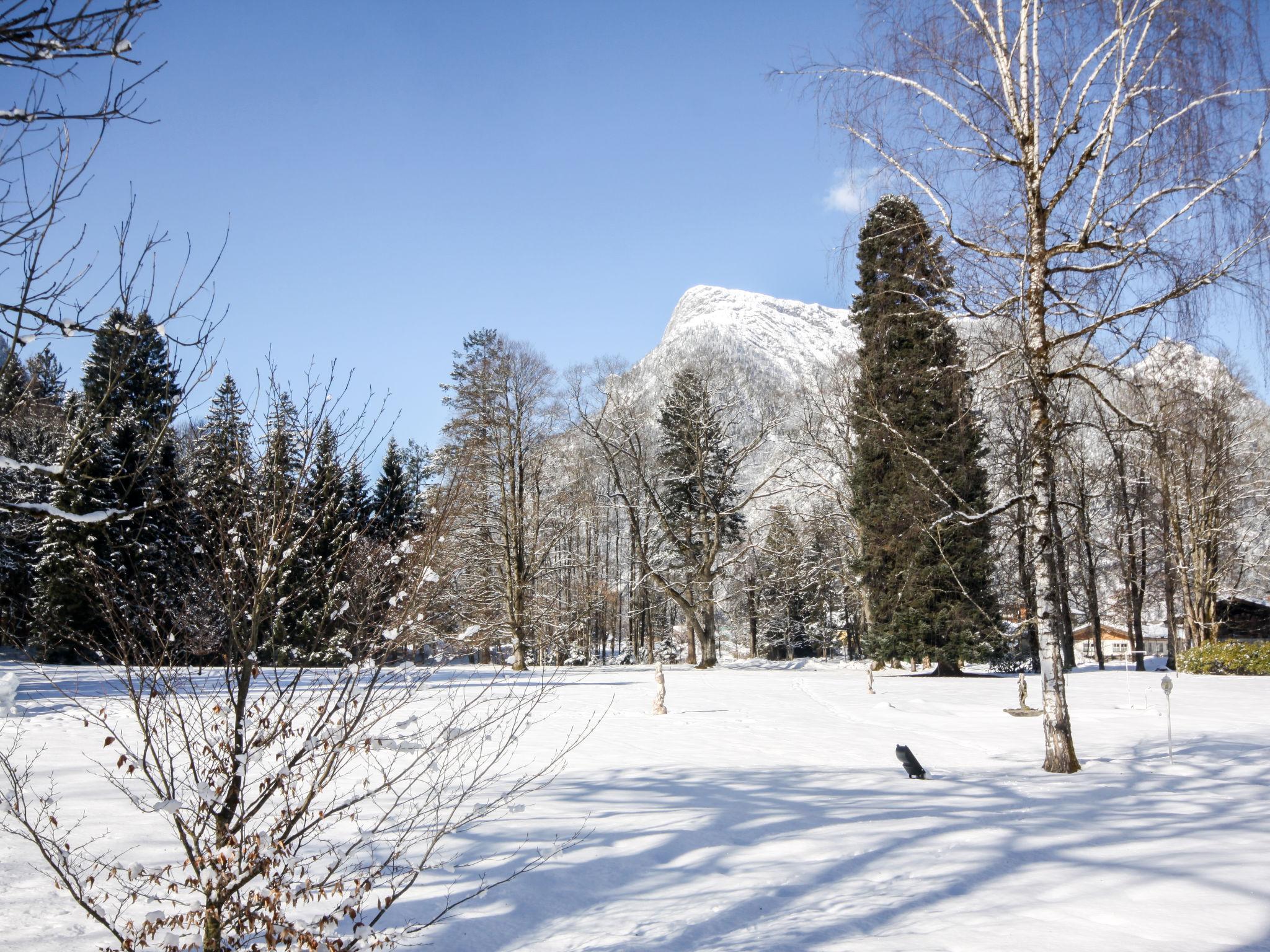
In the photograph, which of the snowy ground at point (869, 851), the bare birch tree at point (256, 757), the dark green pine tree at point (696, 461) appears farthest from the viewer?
the dark green pine tree at point (696, 461)

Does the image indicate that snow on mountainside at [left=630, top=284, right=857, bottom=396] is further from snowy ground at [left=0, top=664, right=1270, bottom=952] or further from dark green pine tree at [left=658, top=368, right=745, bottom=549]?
snowy ground at [left=0, top=664, right=1270, bottom=952]

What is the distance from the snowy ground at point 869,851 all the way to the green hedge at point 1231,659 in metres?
11.6

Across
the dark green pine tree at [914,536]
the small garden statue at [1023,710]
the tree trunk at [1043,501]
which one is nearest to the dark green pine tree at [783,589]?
the dark green pine tree at [914,536]

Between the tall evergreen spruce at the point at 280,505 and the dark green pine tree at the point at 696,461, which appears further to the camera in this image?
the dark green pine tree at the point at 696,461

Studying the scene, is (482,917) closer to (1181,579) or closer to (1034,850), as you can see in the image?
(1034,850)

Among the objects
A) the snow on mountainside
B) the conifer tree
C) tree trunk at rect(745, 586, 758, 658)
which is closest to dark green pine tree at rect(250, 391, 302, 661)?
the snow on mountainside

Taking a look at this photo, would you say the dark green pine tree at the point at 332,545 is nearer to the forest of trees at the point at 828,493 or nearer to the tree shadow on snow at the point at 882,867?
the tree shadow on snow at the point at 882,867

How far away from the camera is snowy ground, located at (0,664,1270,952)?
13.2ft

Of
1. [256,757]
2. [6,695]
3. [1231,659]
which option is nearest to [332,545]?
[256,757]

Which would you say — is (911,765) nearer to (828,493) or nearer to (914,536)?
(914,536)

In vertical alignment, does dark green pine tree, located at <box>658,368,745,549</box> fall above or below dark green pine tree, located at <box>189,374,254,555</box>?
above

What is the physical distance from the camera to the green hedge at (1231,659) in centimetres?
1927

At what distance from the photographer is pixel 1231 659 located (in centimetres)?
1956

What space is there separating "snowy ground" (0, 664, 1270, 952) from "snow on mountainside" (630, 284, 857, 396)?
6.80m
